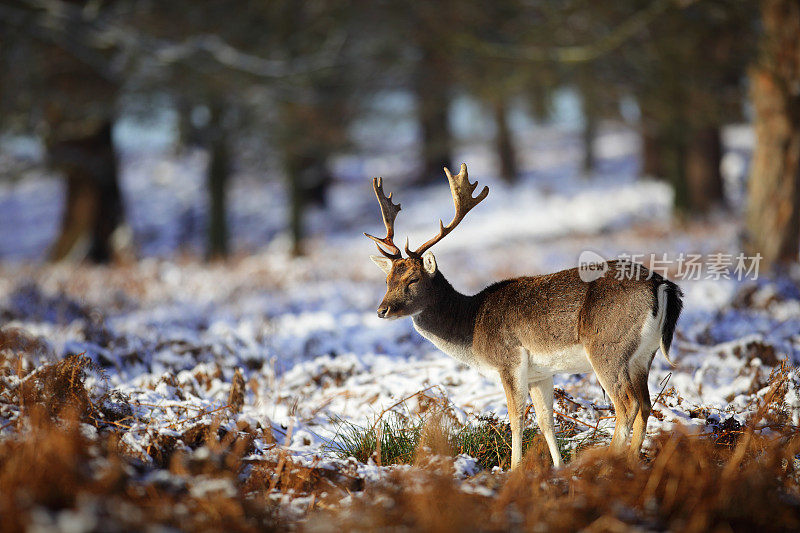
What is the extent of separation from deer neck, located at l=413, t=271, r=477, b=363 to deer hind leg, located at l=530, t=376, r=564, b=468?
449 mm

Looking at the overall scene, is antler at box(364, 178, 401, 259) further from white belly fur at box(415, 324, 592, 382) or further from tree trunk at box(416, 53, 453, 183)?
tree trunk at box(416, 53, 453, 183)

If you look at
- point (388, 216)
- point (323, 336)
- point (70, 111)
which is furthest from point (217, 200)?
point (388, 216)

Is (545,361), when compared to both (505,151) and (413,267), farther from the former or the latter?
(505,151)

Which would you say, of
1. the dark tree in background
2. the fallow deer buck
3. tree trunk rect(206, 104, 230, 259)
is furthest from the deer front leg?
tree trunk rect(206, 104, 230, 259)

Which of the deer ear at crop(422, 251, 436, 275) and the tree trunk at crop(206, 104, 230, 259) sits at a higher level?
the tree trunk at crop(206, 104, 230, 259)

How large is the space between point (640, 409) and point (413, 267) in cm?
152

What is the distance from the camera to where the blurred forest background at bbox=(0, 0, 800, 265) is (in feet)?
28.1

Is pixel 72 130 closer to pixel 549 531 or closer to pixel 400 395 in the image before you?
pixel 400 395

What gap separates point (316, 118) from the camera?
14.5 metres

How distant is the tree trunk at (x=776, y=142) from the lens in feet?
26.1

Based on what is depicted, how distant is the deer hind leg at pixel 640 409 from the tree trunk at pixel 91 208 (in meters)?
13.6

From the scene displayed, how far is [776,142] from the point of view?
8.09 metres

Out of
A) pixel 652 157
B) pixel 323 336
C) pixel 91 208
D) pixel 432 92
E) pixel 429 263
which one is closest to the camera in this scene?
pixel 429 263

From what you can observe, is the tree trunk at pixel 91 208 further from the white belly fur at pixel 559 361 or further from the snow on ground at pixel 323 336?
the white belly fur at pixel 559 361
